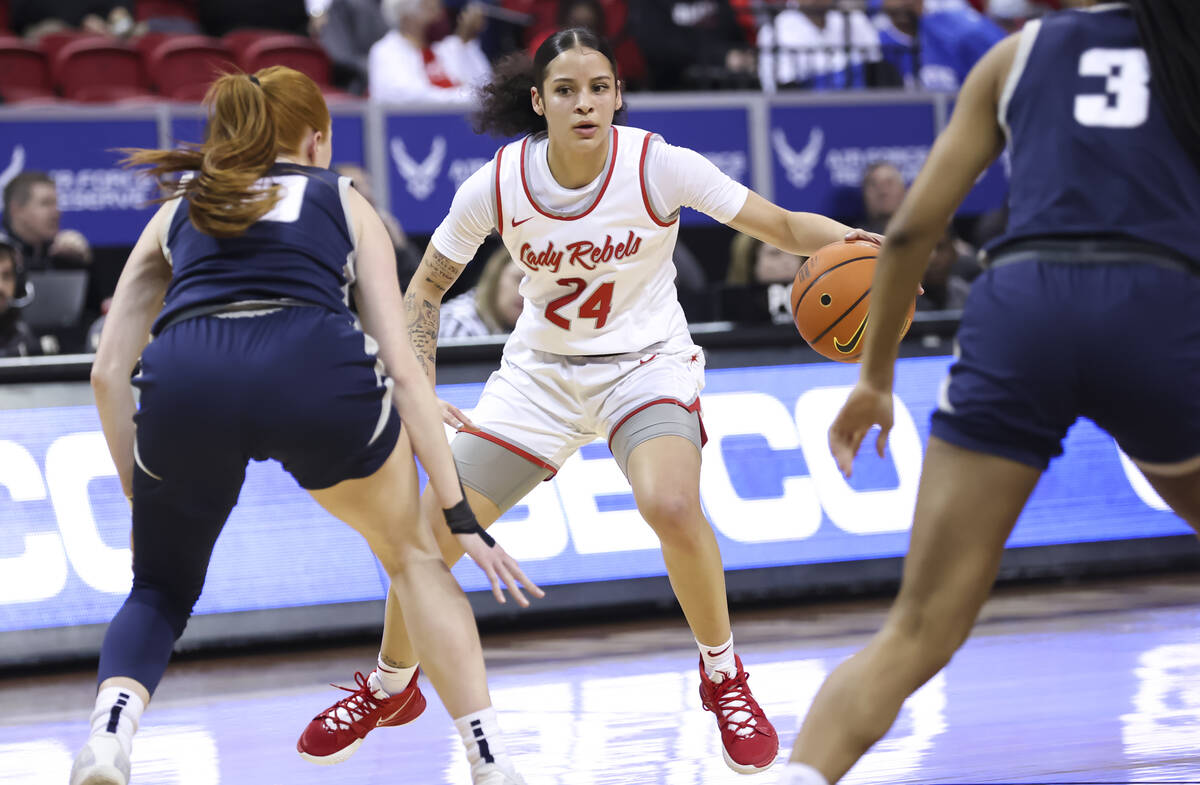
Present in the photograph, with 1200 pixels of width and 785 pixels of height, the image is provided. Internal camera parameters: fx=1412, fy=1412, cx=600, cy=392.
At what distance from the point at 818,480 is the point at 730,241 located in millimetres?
3960

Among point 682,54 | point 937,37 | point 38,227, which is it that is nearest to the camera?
point 38,227

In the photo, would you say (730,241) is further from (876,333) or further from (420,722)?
(876,333)

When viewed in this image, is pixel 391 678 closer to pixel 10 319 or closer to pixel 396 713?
pixel 396 713

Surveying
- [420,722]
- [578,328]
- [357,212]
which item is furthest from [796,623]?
[357,212]

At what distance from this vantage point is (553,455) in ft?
14.0

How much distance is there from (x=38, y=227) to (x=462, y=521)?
5.61 m

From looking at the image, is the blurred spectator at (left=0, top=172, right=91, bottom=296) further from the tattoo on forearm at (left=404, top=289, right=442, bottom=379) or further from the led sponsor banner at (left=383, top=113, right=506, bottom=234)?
the tattoo on forearm at (left=404, top=289, right=442, bottom=379)

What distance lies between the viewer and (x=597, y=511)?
21.0 feet

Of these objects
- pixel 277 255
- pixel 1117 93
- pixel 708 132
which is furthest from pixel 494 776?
pixel 708 132

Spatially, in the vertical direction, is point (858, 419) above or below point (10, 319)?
above

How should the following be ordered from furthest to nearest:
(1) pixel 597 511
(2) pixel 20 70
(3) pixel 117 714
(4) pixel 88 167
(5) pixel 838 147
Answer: (5) pixel 838 147, (2) pixel 20 70, (4) pixel 88 167, (1) pixel 597 511, (3) pixel 117 714

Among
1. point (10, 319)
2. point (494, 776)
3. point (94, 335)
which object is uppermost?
point (494, 776)

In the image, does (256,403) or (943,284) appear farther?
(943,284)

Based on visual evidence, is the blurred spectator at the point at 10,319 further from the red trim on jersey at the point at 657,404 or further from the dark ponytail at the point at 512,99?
the red trim on jersey at the point at 657,404
